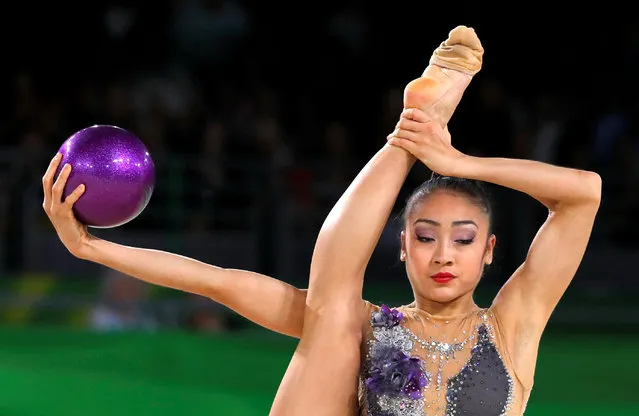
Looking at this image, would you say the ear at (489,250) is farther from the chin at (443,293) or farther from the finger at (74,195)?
the finger at (74,195)

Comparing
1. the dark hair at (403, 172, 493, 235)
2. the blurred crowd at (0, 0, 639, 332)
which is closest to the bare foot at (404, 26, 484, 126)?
the dark hair at (403, 172, 493, 235)

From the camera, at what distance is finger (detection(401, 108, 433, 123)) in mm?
2404

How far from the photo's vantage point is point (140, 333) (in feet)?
14.3

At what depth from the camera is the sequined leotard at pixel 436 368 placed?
2338mm

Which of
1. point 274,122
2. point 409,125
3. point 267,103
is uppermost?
point 267,103

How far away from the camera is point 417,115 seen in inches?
94.7

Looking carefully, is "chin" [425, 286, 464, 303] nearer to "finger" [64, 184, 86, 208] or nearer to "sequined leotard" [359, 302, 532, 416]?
"sequined leotard" [359, 302, 532, 416]

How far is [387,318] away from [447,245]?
23 cm

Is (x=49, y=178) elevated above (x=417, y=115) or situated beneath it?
situated beneath

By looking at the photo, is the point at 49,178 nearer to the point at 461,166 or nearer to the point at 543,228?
the point at 461,166

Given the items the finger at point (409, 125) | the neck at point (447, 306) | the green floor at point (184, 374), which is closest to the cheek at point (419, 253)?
the neck at point (447, 306)

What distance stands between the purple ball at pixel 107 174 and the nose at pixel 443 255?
0.64 metres

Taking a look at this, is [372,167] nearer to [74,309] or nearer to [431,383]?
[431,383]

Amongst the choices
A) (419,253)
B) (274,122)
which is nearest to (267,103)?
(274,122)
